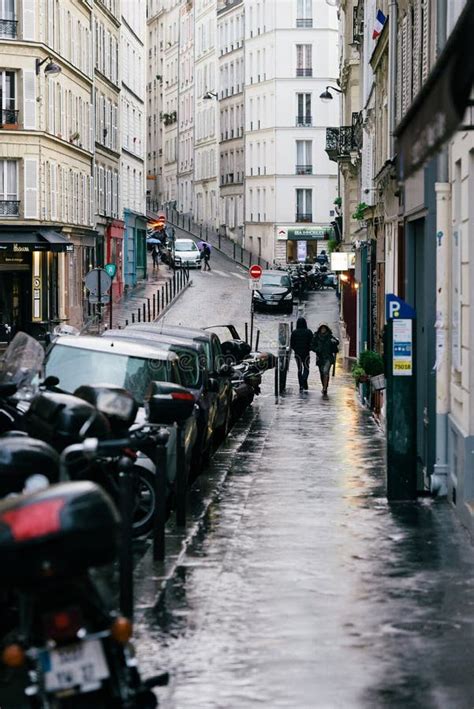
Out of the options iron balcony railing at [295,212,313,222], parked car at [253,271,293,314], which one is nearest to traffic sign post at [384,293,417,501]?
parked car at [253,271,293,314]

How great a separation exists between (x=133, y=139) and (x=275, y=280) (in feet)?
70.3

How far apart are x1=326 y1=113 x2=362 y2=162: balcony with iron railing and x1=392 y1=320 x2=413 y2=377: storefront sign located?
102ft

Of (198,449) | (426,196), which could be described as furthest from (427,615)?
(198,449)

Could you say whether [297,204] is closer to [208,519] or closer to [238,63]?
[238,63]

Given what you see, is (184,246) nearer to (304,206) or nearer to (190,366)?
(304,206)

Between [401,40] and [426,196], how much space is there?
818 cm

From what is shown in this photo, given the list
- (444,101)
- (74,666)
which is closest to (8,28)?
(444,101)

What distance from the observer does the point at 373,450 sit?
21359 millimetres

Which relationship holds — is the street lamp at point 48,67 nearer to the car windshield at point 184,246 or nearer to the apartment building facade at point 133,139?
the apartment building facade at point 133,139

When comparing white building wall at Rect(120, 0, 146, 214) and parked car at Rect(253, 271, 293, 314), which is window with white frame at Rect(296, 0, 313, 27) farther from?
parked car at Rect(253, 271, 293, 314)

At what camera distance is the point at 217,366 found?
2278cm

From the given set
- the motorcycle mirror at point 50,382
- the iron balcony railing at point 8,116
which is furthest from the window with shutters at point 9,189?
the motorcycle mirror at point 50,382

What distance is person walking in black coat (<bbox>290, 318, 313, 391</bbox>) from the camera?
35562 millimetres

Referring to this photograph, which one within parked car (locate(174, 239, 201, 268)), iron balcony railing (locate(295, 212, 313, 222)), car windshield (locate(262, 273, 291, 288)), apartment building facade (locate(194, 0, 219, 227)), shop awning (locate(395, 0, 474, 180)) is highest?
apartment building facade (locate(194, 0, 219, 227))
